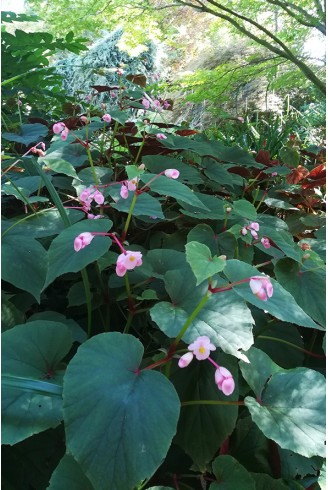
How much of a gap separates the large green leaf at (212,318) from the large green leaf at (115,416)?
83mm

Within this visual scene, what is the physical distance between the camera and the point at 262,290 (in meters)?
0.57

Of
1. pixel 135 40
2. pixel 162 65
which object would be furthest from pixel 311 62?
pixel 162 65

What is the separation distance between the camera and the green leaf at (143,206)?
34.0 inches

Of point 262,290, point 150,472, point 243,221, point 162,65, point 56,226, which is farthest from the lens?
point 162,65

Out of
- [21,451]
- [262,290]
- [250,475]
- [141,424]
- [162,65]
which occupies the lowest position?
[162,65]

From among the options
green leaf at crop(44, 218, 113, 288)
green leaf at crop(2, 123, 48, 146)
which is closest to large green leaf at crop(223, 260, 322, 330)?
green leaf at crop(44, 218, 113, 288)

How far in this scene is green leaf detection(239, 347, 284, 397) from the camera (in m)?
0.62

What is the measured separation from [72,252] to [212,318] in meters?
0.28

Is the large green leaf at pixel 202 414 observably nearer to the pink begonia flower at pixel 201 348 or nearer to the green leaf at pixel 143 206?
the pink begonia flower at pixel 201 348

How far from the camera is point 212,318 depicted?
63 cm

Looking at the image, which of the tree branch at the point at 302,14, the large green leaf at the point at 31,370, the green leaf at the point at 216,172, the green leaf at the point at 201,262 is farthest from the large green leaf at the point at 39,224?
the tree branch at the point at 302,14

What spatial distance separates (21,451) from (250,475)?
341 millimetres

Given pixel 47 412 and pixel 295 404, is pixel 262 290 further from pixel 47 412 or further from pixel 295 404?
pixel 47 412

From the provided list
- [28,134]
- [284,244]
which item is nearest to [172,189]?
[284,244]
